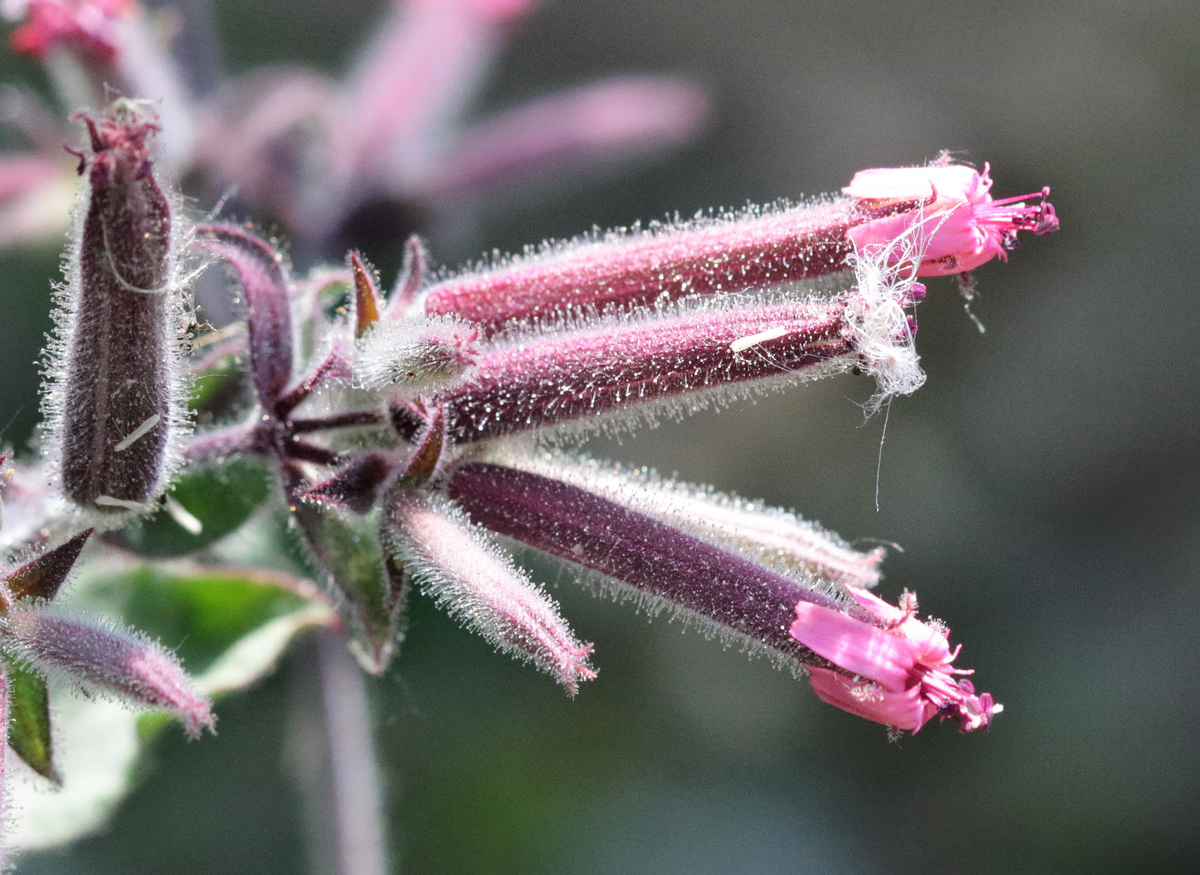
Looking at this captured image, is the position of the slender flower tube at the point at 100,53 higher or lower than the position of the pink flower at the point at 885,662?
higher

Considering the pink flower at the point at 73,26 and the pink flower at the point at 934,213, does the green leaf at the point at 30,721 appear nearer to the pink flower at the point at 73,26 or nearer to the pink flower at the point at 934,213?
the pink flower at the point at 934,213

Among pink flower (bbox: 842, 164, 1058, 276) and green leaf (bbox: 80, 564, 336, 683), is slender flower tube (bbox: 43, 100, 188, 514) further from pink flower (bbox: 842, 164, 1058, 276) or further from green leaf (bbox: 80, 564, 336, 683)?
pink flower (bbox: 842, 164, 1058, 276)

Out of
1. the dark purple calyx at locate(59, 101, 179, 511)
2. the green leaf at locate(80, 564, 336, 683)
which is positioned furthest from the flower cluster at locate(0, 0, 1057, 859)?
the green leaf at locate(80, 564, 336, 683)

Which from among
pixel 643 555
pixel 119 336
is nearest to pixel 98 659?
pixel 119 336

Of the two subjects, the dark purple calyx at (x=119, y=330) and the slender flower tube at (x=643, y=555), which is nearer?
the dark purple calyx at (x=119, y=330)

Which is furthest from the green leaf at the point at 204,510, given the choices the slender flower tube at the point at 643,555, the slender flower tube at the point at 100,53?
the slender flower tube at the point at 100,53

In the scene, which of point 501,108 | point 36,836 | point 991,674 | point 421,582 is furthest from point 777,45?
point 36,836
